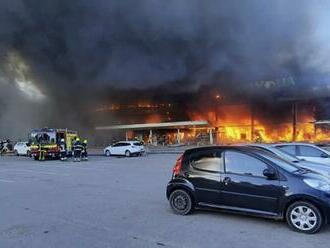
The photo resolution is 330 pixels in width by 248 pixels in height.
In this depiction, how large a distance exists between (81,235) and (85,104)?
5745 cm

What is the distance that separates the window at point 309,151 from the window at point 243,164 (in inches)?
250

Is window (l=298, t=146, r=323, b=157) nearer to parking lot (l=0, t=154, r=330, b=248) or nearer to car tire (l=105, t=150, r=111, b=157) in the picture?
parking lot (l=0, t=154, r=330, b=248)

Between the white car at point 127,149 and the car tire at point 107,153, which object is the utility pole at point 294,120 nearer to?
the white car at point 127,149

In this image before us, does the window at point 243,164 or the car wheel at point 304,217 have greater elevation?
the window at point 243,164

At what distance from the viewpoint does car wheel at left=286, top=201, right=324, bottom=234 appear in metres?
5.68

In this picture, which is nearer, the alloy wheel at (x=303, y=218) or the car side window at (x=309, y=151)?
the alloy wheel at (x=303, y=218)

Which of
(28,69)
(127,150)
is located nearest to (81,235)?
(127,150)

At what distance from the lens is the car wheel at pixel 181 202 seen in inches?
276

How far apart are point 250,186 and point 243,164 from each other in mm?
→ 432

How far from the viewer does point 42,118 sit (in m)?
59.0

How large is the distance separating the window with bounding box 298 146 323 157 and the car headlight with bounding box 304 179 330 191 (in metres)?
6.59

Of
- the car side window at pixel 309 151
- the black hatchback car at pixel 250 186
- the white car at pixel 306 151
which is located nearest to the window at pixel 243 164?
the black hatchback car at pixel 250 186

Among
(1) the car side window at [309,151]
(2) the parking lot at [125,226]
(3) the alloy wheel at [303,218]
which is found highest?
(1) the car side window at [309,151]

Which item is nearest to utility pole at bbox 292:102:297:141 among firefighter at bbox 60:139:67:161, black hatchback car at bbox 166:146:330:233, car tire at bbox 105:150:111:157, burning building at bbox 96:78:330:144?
burning building at bbox 96:78:330:144
